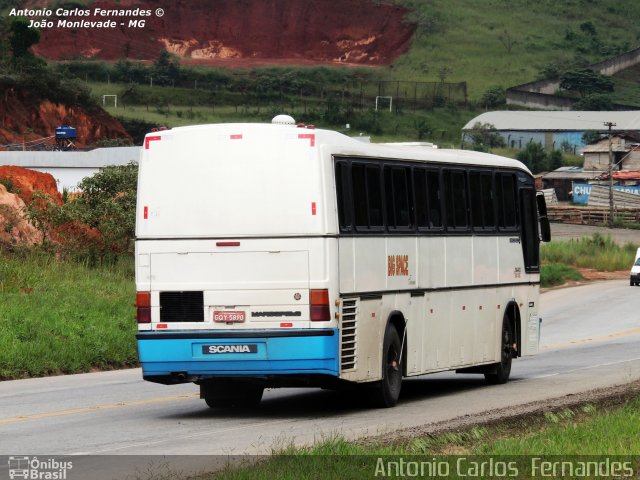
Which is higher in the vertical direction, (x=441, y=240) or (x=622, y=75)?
(x=622, y=75)

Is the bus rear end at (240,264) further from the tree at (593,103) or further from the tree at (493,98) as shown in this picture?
the tree at (593,103)

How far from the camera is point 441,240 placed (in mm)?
19484

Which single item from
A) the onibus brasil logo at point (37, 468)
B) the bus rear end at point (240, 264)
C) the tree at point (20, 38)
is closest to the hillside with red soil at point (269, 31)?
the tree at point (20, 38)

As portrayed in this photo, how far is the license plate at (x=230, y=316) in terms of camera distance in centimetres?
1634

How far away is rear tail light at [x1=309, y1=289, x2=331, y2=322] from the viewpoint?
16.2 m

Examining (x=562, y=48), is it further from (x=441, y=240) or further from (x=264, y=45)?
(x=441, y=240)

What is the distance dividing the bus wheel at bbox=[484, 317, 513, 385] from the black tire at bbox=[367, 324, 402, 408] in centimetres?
444

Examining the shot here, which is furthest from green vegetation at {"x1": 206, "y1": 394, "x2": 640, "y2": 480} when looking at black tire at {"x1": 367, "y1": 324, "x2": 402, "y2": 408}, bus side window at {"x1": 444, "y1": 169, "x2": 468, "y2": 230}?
bus side window at {"x1": 444, "y1": 169, "x2": 468, "y2": 230}

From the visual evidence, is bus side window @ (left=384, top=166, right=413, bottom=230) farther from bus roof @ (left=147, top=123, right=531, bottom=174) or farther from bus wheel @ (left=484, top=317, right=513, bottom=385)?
bus wheel @ (left=484, top=317, right=513, bottom=385)

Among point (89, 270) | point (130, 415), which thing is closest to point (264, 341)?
point (130, 415)

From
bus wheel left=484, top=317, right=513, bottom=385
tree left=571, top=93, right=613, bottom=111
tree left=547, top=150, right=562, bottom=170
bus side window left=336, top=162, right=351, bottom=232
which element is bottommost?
bus wheel left=484, top=317, right=513, bottom=385

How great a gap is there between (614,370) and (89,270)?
1714 centimetres

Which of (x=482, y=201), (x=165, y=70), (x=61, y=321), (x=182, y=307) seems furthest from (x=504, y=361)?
(x=165, y=70)

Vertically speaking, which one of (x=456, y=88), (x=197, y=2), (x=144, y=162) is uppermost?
(x=197, y=2)
